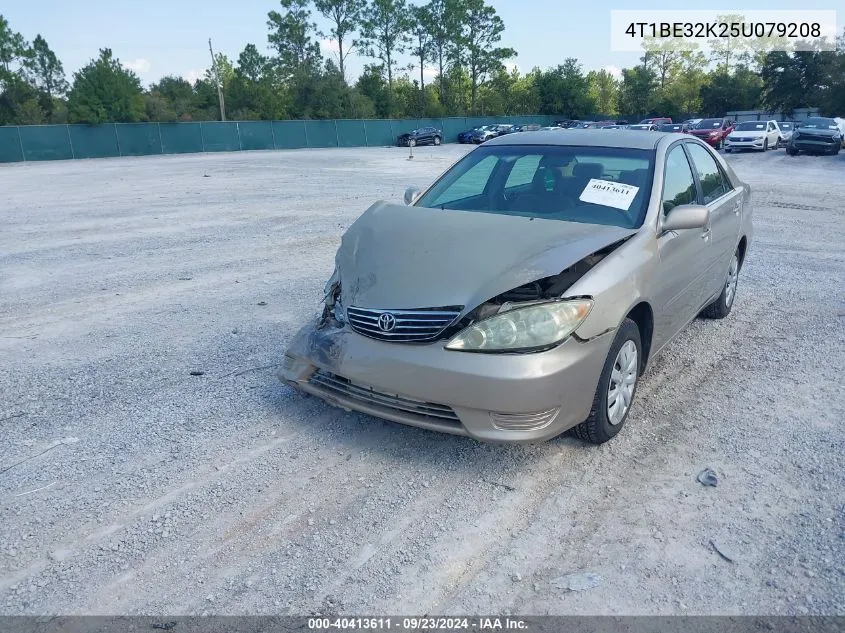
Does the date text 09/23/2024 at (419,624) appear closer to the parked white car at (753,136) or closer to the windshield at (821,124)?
the windshield at (821,124)

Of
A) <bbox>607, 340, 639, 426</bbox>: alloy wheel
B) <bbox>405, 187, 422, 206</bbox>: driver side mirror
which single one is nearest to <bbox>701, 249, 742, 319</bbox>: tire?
<bbox>607, 340, 639, 426</bbox>: alloy wheel

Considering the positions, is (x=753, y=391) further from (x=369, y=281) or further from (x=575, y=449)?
(x=369, y=281)

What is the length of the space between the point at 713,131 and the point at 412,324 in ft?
118

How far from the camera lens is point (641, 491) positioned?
10.8ft

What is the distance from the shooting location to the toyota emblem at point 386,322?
340cm

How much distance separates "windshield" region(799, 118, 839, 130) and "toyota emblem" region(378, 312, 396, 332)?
3052 centimetres

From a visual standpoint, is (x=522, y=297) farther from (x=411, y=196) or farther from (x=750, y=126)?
(x=750, y=126)

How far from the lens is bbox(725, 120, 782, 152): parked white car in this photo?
30641 millimetres

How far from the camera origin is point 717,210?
16.6 feet

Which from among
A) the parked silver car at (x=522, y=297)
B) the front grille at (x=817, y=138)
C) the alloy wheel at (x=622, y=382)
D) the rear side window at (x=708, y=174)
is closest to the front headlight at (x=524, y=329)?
the parked silver car at (x=522, y=297)

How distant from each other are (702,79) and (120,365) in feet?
309

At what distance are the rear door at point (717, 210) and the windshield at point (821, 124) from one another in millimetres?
26992

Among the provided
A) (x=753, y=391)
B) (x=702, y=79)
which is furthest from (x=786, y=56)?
(x=753, y=391)

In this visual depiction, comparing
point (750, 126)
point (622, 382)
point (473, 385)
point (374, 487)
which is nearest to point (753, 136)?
point (750, 126)
